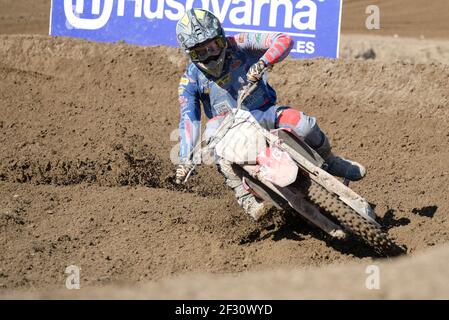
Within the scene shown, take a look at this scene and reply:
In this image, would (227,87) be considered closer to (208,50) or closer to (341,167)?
(208,50)

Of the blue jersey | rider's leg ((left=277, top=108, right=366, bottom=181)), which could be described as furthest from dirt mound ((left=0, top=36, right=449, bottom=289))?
the blue jersey

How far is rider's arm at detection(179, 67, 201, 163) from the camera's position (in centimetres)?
745

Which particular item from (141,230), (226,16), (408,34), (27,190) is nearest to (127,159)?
(27,190)

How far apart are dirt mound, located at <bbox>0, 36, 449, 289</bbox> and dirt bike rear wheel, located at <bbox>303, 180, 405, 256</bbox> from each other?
0.55 metres

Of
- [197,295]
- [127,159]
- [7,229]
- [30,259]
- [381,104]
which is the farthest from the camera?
[381,104]

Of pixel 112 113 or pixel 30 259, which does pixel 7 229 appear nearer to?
pixel 30 259

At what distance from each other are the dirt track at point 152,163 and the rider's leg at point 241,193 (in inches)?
15.0

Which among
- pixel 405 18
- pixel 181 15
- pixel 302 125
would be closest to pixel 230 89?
pixel 302 125

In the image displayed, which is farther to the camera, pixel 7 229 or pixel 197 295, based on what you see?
pixel 7 229

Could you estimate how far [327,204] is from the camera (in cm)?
645

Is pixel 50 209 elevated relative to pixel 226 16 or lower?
lower

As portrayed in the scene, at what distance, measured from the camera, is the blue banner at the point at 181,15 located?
491 inches

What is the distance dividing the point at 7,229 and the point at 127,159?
7.42ft

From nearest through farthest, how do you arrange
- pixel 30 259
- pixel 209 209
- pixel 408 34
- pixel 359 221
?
pixel 359 221, pixel 30 259, pixel 209 209, pixel 408 34
